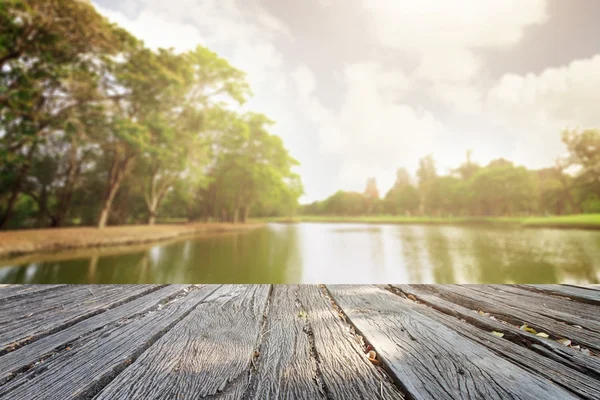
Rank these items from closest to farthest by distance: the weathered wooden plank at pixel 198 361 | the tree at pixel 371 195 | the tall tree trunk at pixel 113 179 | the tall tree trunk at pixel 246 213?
1. the weathered wooden plank at pixel 198 361
2. the tall tree trunk at pixel 113 179
3. the tree at pixel 371 195
4. the tall tree trunk at pixel 246 213

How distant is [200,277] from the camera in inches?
187

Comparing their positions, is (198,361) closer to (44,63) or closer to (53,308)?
(53,308)

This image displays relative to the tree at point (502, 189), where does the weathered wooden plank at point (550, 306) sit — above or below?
below

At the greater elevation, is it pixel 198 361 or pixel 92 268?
pixel 198 361

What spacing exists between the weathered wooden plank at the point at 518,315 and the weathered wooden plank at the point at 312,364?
63 cm

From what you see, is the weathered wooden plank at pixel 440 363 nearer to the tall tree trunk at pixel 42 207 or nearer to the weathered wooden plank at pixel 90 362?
the weathered wooden plank at pixel 90 362

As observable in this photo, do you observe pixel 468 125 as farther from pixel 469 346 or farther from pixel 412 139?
pixel 469 346

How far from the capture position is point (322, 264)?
5.89m

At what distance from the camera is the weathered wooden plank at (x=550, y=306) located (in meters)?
0.93

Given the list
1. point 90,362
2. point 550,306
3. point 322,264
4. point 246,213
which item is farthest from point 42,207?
point 550,306

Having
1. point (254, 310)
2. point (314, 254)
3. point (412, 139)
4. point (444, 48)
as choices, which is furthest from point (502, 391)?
point (412, 139)

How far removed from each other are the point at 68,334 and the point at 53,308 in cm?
36

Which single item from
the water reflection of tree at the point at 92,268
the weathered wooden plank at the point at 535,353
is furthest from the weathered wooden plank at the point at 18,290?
the water reflection of tree at the point at 92,268

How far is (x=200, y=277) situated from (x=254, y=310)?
4.23m
